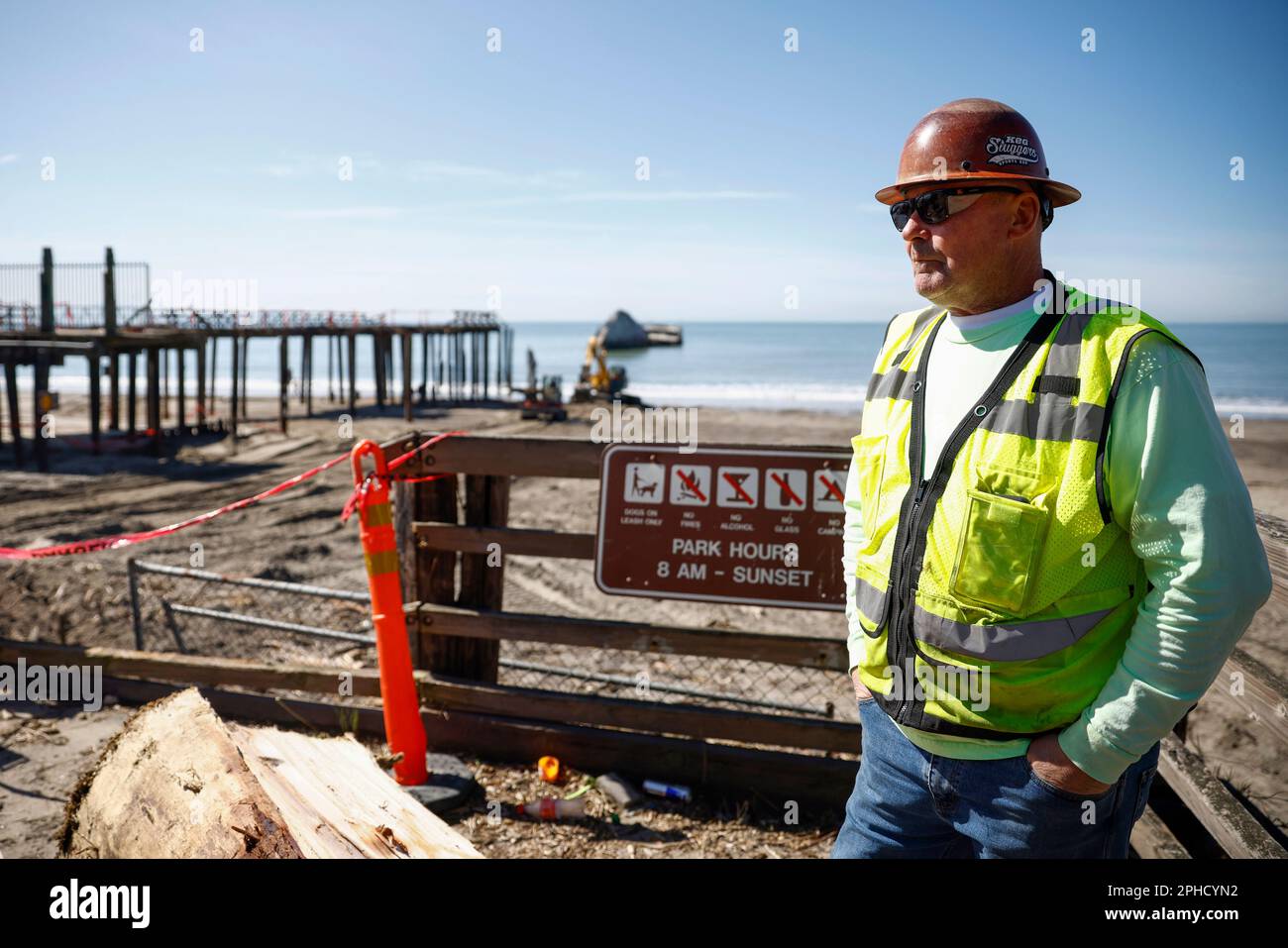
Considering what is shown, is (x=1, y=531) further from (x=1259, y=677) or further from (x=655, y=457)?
(x=1259, y=677)

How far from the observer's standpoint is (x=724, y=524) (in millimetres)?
4145

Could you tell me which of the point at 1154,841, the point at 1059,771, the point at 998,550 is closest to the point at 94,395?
the point at 1154,841

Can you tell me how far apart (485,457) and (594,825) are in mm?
1818

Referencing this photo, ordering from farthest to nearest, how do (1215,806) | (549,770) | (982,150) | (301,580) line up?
(301,580) < (549,770) < (1215,806) < (982,150)

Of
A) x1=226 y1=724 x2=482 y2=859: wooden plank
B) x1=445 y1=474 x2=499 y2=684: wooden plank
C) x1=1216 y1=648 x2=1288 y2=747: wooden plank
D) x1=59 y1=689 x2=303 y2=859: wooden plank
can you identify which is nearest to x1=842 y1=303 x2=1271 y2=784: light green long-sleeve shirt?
x1=1216 y1=648 x2=1288 y2=747: wooden plank

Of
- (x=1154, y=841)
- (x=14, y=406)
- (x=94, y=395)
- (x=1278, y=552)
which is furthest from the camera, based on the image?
(x=94, y=395)

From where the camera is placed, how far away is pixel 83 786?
10.4 ft

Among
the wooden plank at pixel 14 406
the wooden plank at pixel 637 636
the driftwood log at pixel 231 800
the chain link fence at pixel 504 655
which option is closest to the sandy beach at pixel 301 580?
the chain link fence at pixel 504 655

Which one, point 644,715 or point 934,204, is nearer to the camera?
point 934,204

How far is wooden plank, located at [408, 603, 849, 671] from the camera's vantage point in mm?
4062

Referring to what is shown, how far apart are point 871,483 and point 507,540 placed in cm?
257

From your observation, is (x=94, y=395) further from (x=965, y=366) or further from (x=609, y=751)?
(x=965, y=366)
